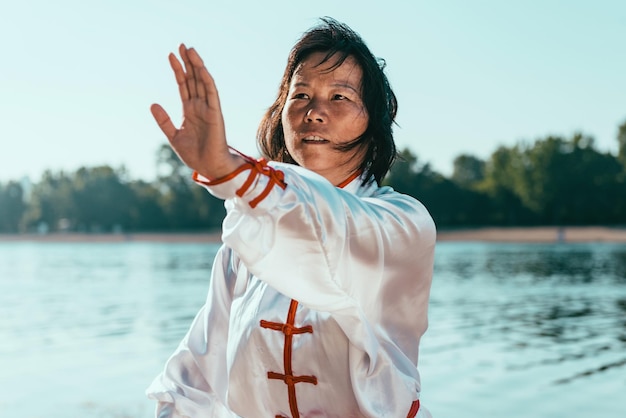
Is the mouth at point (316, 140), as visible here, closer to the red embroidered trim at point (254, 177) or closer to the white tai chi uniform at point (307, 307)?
the white tai chi uniform at point (307, 307)

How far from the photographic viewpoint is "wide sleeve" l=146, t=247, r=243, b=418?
1.68 m

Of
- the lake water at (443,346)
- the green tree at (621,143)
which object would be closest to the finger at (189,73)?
the lake water at (443,346)

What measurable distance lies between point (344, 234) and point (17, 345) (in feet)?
42.5

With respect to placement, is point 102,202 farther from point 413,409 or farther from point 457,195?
point 413,409

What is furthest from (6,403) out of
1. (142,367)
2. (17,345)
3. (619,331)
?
(619,331)

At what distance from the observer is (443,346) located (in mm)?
12414

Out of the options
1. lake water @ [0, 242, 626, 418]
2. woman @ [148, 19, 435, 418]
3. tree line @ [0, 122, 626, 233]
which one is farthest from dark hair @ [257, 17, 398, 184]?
tree line @ [0, 122, 626, 233]

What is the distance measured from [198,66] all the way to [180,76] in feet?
0.10

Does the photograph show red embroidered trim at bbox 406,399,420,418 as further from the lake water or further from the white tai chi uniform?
the lake water

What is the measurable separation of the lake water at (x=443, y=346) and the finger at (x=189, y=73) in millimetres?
6998

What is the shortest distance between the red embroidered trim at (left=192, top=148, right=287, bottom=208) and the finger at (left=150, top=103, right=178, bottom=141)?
0.06m

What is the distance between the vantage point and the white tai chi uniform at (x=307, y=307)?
1.19 metres

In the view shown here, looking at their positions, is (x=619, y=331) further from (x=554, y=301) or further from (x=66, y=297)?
(x=66, y=297)

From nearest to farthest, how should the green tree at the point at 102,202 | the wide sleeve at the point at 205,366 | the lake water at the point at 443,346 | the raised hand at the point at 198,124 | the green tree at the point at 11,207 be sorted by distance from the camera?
the raised hand at the point at 198,124, the wide sleeve at the point at 205,366, the lake water at the point at 443,346, the green tree at the point at 102,202, the green tree at the point at 11,207
